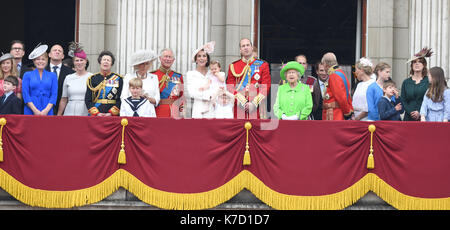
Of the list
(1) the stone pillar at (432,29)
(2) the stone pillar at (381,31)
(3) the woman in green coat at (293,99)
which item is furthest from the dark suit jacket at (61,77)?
(1) the stone pillar at (432,29)

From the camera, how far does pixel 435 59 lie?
1494 centimetres

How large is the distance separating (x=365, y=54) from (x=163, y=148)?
6.05 meters

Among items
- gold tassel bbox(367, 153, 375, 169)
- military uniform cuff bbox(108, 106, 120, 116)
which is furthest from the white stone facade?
gold tassel bbox(367, 153, 375, 169)

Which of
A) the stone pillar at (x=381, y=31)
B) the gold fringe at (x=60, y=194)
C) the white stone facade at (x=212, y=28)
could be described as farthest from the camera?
the stone pillar at (x=381, y=31)

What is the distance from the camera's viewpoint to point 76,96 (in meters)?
11.8

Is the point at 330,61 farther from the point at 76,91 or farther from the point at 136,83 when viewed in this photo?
the point at 76,91

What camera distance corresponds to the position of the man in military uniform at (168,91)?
1210 centimetres

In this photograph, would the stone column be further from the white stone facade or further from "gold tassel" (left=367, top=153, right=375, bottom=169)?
"gold tassel" (left=367, top=153, right=375, bottom=169)

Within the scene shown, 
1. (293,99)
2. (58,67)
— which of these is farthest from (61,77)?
(293,99)

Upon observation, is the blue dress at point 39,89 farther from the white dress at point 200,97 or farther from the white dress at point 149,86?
the white dress at point 200,97

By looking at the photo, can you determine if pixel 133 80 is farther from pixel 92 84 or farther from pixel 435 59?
pixel 435 59

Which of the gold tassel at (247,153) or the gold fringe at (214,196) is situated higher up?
the gold tassel at (247,153)

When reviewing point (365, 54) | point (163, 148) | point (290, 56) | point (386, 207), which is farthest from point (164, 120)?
point (290, 56)

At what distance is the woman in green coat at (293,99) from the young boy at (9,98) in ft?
12.6
